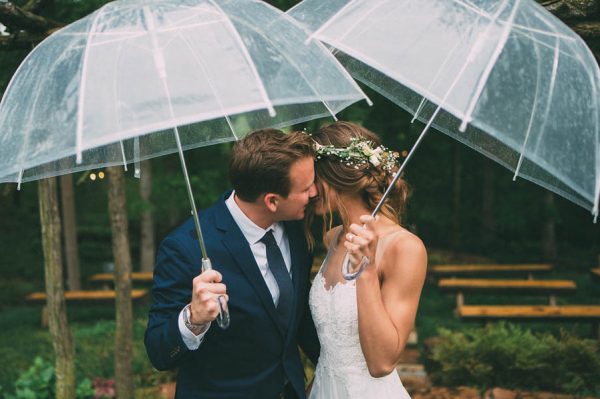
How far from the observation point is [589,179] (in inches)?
96.1

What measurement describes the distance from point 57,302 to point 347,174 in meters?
3.41

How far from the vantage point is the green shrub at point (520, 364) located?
697 cm

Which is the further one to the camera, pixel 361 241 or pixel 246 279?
pixel 246 279

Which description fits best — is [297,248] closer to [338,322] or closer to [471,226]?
[338,322]

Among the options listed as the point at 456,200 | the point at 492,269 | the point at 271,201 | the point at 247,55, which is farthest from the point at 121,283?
the point at 456,200

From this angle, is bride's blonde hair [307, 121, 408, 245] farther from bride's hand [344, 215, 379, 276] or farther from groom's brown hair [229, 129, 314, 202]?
bride's hand [344, 215, 379, 276]

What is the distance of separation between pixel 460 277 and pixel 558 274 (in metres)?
3.33

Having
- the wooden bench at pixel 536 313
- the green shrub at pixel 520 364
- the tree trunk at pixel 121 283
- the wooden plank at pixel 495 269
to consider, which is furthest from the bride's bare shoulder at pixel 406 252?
the wooden plank at pixel 495 269

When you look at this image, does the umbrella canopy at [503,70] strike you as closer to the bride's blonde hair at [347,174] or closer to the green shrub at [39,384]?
the bride's blonde hair at [347,174]

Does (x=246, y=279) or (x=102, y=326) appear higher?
(x=246, y=279)

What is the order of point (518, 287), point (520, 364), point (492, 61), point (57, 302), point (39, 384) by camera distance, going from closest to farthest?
point (492, 61), point (57, 302), point (39, 384), point (520, 364), point (518, 287)

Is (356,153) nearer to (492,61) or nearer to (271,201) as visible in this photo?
(271,201)

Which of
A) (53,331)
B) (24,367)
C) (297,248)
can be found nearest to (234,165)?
(297,248)

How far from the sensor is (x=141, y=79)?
7.91 feet
